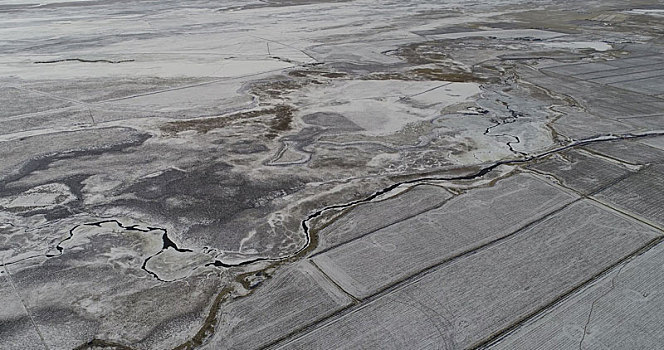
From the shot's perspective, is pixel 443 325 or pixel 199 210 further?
pixel 199 210

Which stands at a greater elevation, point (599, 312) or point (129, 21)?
point (129, 21)

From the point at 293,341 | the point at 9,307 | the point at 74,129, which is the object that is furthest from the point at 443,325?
the point at 74,129

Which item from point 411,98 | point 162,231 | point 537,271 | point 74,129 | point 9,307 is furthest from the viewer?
point 411,98

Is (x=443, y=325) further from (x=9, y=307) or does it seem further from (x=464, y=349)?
(x=9, y=307)

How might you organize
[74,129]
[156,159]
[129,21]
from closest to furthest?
[156,159], [74,129], [129,21]

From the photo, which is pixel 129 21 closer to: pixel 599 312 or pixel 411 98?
pixel 411 98

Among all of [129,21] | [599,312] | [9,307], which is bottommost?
[599,312]

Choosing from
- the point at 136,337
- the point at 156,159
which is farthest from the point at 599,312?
the point at 156,159
